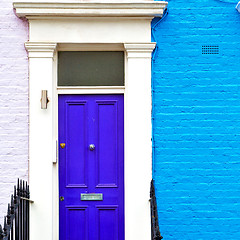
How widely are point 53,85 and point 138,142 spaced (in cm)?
136

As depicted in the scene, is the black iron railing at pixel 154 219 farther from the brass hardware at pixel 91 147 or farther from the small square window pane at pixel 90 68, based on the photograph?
the small square window pane at pixel 90 68

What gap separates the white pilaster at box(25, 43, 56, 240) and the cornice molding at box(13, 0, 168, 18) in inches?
16.4

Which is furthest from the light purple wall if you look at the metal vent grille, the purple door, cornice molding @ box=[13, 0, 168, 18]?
the metal vent grille

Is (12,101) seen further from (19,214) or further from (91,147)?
(19,214)

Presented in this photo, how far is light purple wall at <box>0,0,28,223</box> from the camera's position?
600 cm

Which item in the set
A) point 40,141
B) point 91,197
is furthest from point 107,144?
point 40,141

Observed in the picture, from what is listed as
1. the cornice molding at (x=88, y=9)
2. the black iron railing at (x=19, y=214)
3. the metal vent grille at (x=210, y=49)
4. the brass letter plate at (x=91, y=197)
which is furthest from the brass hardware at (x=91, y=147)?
the metal vent grille at (x=210, y=49)

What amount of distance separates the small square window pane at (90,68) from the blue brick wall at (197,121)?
1.81 feet

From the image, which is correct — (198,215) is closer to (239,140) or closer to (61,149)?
(239,140)

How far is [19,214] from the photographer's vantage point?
5305mm

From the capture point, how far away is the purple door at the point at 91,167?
244 inches

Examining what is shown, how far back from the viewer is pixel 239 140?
6062 millimetres

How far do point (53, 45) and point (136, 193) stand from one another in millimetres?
2200

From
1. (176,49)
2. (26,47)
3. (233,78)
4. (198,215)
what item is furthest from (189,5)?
(198,215)
